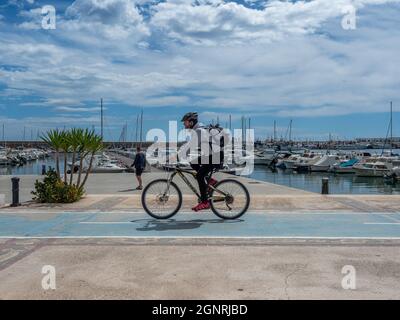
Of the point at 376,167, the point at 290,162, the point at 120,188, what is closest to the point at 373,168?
the point at 376,167

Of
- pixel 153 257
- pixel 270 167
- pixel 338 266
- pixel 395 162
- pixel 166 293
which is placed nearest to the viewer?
pixel 166 293

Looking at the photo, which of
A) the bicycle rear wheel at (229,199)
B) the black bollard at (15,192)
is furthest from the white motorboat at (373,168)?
the black bollard at (15,192)

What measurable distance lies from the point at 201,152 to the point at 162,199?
1221 mm

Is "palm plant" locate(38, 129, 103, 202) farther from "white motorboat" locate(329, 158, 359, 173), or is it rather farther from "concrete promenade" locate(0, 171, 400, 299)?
"white motorboat" locate(329, 158, 359, 173)

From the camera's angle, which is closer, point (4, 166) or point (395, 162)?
point (395, 162)

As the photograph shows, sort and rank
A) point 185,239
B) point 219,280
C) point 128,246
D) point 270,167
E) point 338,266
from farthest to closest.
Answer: point 270,167
point 185,239
point 128,246
point 338,266
point 219,280

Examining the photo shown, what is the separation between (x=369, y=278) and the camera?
18.0ft

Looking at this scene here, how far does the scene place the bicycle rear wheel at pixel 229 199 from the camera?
31.1 ft

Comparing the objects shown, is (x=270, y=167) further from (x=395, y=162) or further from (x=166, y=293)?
(x=166, y=293)

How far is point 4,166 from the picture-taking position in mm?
72750

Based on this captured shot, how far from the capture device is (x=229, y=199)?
948 centimetres
